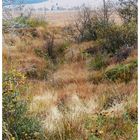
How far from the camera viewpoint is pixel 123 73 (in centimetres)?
951

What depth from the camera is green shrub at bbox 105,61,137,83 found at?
9.12 meters

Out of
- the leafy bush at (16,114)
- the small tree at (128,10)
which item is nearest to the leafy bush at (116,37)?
the small tree at (128,10)

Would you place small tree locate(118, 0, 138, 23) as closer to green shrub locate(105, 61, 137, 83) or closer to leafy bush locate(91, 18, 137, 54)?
leafy bush locate(91, 18, 137, 54)

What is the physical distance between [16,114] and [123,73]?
4.94 m

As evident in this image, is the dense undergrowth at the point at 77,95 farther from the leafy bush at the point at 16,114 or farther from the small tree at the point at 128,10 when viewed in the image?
the small tree at the point at 128,10

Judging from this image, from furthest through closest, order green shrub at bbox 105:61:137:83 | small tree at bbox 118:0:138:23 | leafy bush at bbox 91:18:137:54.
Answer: small tree at bbox 118:0:138:23
leafy bush at bbox 91:18:137:54
green shrub at bbox 105:61:137:83

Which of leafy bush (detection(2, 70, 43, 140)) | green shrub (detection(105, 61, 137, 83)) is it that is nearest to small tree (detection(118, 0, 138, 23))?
green shrub (detection(105, 61, 137, 83))

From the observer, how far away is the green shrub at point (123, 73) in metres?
9.12

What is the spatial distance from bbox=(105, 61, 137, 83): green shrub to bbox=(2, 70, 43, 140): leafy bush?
164 inches

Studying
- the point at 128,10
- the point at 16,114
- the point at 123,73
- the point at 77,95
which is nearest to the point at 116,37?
the point at 128,10

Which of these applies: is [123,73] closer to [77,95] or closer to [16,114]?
[77,95]

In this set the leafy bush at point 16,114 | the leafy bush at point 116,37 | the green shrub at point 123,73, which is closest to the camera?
the leafy bush at point 16,114

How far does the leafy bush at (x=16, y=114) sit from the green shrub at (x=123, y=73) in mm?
4155

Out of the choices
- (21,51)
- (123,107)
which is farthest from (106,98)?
(21,51)
